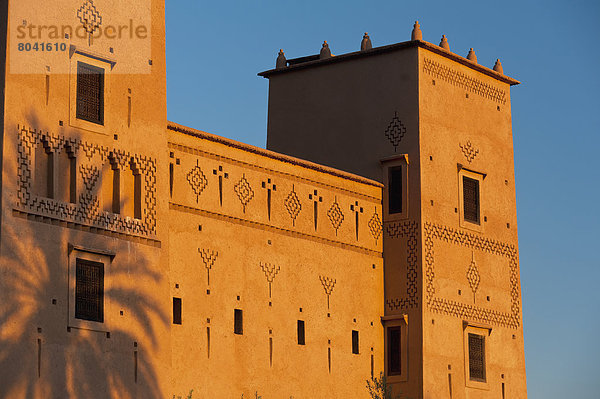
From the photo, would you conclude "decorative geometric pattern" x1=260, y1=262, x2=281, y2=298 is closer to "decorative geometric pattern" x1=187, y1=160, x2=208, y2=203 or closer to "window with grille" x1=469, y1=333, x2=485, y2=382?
"decorative geometric pattern" x1=187, y1=160, x2=208, y2=203

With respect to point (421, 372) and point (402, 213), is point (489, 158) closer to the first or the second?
point (402, 213)

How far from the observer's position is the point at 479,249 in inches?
915

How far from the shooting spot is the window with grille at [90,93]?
16.4 m

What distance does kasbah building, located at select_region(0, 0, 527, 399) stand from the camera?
15594 mm

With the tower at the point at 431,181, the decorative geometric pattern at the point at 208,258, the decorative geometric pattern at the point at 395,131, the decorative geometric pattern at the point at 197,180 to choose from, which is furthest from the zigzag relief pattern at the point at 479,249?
the decorative geometric pattern at the point at 197,180

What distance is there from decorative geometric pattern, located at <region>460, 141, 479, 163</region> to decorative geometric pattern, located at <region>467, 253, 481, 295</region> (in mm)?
1837

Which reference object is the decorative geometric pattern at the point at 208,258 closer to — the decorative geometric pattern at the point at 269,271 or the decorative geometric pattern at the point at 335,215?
the decorative geometric pattern at the point at 269,271

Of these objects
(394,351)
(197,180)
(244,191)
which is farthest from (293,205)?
(394,351)

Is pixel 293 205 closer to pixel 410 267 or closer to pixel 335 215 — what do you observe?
pixel 335 215

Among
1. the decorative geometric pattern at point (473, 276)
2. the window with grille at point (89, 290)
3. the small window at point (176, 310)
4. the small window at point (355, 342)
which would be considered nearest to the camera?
the window with grille at point (89, 290)

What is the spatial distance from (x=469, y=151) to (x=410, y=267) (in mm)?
2778

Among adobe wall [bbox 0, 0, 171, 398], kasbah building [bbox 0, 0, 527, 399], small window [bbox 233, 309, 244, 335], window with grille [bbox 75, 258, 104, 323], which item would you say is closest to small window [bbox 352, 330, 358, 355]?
kasbah building [bbox 0, 0, 527, 399]

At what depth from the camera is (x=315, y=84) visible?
24094 mm

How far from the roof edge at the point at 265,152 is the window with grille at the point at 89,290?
3.01 meters
